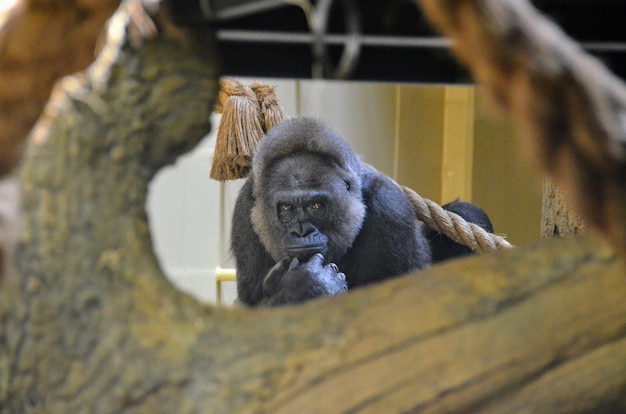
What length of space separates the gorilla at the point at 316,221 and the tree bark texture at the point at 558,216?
0.42 metres

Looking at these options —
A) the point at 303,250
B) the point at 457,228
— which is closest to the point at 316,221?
the point at 303,250

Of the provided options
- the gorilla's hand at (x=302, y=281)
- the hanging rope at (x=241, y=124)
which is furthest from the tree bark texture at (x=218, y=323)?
the hanging rope at (x=241, y=124)

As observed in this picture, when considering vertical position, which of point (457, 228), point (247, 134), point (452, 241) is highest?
point (247, 134)

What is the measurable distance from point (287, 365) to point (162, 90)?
0.26m

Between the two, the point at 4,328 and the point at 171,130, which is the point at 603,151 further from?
the point at 4,328

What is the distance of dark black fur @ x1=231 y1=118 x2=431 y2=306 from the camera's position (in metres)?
1.92

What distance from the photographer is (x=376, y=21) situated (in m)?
0.69

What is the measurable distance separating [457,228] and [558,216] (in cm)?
44

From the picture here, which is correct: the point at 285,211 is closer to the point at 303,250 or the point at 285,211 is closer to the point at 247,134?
the point at 303,250

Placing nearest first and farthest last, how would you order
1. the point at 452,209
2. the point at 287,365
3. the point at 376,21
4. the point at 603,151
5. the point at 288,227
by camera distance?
the point at 603,151
the point at 287,365
the point at 376,21
the point at 288,227
the point at 452,209

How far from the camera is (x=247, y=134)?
2389 mm

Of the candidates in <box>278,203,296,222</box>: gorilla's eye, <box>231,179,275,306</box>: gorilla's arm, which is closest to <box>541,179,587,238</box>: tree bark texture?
<box>278,203,296,222</box>: gorilla's eye

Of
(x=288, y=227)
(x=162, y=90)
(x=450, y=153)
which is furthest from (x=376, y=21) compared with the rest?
(x=450, y=153)

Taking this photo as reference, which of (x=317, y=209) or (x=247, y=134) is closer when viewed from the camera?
(x=317, y=209)
